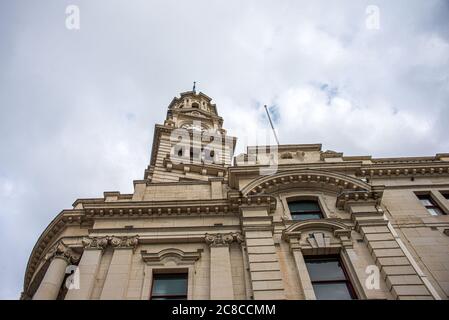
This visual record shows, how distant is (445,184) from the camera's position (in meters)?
20.9

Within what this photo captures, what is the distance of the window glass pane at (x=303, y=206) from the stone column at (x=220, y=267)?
13.3 feet

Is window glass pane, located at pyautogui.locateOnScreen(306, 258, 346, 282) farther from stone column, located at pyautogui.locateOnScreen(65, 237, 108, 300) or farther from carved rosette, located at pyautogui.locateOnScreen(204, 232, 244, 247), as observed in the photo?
stone column, located at pyautogui.locateOnScreen(65, 237, 108, 300)

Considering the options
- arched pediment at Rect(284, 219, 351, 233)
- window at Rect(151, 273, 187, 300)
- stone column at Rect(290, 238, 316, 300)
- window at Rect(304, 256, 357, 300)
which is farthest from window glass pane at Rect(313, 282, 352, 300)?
window at Rect(151, 273, 187, 300)

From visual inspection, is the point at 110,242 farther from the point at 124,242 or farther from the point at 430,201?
the point at 430,201

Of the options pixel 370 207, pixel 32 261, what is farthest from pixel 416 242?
pixel 32 261

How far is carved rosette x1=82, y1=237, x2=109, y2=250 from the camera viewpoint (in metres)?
17.3

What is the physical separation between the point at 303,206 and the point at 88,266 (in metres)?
10.9

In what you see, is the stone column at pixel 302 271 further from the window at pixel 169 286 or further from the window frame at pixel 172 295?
the window at pixel 169 286

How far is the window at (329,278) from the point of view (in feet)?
49.6

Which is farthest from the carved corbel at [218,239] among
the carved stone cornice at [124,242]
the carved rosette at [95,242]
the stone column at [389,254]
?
the stone column at [389,254]

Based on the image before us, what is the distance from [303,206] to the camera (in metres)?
19.9
